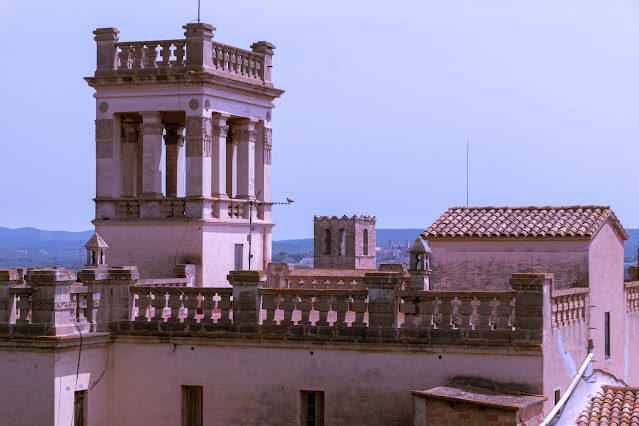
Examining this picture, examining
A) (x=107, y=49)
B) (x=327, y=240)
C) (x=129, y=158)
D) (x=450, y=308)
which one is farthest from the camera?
(x=327, y=240)

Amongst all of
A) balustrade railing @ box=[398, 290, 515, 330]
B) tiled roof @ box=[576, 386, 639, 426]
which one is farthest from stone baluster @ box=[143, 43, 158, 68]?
tiled roof @ box=[576, 386, 639, 426]

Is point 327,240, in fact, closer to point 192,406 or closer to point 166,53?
point 166,53

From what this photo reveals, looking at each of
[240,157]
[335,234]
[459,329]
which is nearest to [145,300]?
[459,329]

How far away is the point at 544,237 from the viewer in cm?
2927

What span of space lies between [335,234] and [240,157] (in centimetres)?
8409

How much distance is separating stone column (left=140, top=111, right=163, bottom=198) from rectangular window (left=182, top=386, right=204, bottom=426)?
10.7 m

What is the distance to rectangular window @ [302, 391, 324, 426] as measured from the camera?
86.5 feet

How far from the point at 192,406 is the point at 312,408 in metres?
2.81

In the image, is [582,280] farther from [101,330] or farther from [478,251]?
[101,330]

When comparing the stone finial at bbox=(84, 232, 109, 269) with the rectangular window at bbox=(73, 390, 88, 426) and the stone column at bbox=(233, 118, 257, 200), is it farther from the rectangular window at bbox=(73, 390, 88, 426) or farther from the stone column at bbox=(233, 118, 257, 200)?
the stone column at bbox=(233, 118, 257, 200)

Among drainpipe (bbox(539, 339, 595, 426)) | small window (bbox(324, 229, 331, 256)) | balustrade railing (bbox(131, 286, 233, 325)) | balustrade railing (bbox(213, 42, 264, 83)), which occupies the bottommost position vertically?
drainpipe (bbox(539, 339, 595, 426))

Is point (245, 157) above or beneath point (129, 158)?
above

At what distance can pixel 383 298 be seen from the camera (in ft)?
83.1

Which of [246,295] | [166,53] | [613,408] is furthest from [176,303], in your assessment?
[166,53]
